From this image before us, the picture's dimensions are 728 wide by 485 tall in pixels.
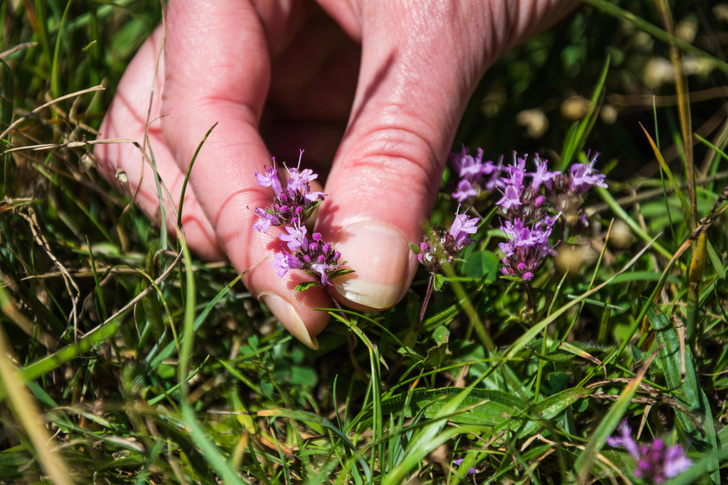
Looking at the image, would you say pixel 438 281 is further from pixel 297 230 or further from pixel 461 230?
pixel 297 230

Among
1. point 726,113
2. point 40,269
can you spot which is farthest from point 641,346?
point 40,269

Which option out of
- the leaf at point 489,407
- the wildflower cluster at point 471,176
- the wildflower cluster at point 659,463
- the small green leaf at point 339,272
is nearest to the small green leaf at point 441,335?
the leaf at point 489,407

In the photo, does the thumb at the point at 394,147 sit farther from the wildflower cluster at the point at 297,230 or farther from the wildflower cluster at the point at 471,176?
the wildflower cluster at the point at 471,176

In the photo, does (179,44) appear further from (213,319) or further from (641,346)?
(641,346)

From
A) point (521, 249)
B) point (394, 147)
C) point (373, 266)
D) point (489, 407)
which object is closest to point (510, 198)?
point (521, 249)

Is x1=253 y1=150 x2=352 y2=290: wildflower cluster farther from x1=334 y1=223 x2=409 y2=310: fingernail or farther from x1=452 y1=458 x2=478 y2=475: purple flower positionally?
x1=452 y1=458 x2=478 y2=475: purple flower

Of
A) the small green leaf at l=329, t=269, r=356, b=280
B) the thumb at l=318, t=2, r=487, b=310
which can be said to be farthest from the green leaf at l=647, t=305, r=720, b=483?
the small green leaf at l=329, t=269, r=356, b=280
